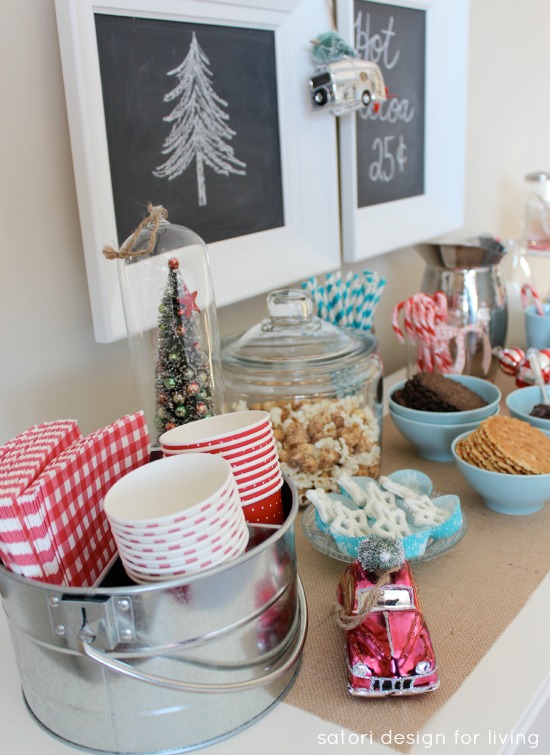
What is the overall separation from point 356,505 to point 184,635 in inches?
13.9

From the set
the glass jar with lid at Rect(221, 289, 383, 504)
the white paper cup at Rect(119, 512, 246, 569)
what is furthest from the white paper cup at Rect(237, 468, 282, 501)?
the glass jar with lid at Rect(221, 289, 383, 504)

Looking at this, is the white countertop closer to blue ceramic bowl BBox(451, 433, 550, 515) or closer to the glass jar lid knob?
blue ceramic bowl BBox(451, 433, 550, 515)

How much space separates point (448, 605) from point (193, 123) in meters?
0.64

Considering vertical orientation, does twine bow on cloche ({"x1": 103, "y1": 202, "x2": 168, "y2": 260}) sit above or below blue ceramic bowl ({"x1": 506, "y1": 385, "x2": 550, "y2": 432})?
above

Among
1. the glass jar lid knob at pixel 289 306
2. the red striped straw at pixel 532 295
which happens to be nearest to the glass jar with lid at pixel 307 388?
the glass jar lid knob at pixel 289 306

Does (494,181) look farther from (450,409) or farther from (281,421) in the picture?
(281,421)

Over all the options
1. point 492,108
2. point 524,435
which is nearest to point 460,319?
point 524,435

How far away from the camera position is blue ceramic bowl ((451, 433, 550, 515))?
82 centimetres

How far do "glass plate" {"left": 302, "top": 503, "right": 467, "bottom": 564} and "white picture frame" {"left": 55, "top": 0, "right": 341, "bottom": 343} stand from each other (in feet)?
1.03

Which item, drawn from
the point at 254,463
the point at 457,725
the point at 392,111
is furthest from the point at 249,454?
the point at 392,111

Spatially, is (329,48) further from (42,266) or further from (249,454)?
(249,454)

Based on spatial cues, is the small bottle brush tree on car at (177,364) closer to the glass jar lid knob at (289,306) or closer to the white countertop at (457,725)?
the glass jar lid knob at (289,306)

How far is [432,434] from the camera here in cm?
99

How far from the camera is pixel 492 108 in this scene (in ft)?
5.47
